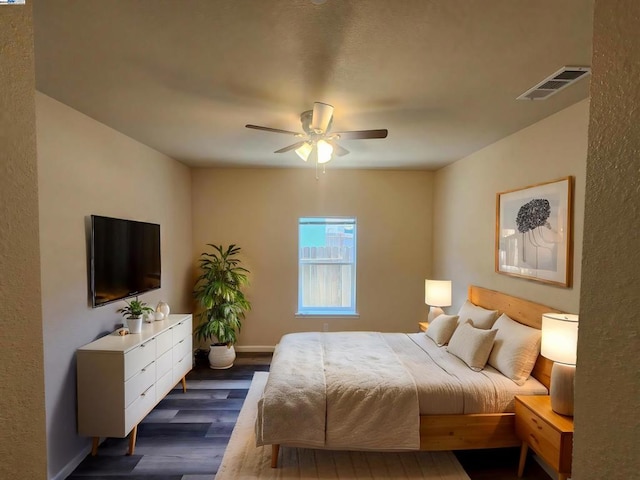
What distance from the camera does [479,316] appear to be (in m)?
3.21

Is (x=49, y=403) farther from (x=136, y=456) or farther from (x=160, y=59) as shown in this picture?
(x=160, y=59)

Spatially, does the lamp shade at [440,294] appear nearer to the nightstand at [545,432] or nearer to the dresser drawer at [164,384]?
the nightstand at [545,432]

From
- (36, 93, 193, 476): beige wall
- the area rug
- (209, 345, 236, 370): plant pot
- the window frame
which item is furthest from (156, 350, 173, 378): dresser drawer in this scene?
the window frame

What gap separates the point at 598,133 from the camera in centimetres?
67

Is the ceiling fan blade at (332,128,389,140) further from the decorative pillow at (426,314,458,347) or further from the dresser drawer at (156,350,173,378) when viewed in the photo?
the dresser drawer at (156,350,173,378)

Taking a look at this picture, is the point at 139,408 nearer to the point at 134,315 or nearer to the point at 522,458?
the point at 134,315

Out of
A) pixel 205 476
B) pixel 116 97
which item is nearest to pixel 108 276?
pixel 116 97

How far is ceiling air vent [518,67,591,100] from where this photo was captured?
1.84 meters

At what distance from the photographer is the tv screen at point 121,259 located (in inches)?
104

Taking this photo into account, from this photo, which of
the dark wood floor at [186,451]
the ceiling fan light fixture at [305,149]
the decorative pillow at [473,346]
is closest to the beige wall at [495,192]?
the decorative pillow at [473,346]

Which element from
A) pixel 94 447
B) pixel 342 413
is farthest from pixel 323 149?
pixel 94 447

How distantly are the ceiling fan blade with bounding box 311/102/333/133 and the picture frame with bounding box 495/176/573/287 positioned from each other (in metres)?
1.78

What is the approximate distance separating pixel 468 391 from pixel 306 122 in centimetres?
233

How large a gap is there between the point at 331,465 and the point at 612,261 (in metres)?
2.51
